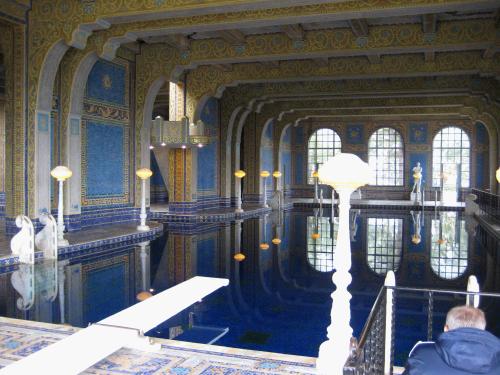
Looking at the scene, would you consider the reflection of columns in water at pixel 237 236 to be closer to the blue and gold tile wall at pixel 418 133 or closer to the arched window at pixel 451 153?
the blue and gold tile wall at pixel 418 133

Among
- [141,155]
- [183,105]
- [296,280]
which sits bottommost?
[296,280]

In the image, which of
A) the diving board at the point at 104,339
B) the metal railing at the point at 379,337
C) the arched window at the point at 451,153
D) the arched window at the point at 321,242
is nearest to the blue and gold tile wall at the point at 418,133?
the arched window at the point at 451,153

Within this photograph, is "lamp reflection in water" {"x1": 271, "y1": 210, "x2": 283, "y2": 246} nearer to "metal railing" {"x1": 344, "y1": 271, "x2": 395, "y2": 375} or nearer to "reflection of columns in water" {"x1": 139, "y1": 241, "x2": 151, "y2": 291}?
"reflection of columns in water" {"x1": 139, "y1": 241, "x2": 151, "y2": 291}

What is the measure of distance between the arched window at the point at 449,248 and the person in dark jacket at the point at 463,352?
5.52 meters

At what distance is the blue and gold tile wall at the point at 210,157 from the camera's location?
16.2m

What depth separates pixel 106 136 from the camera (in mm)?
11812

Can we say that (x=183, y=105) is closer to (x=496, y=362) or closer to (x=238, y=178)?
(x=238, y=178)

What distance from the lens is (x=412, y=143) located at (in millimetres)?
24516

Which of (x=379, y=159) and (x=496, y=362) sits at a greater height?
(x=379, y=159)

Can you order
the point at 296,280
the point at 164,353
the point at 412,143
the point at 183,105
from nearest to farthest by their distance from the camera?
the point at 164,353 < the point at 296,280 < the point at 183,105 < the point at 412,143

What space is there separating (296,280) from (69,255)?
3605 millimetres

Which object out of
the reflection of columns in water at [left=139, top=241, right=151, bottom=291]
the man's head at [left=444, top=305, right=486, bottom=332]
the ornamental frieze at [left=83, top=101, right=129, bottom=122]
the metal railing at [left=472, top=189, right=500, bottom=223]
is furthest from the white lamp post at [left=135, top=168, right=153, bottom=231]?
the man's head at [left=444, top=305, right=486, bottom=332]

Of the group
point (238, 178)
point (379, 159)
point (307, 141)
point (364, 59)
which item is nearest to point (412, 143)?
point (379, 159)

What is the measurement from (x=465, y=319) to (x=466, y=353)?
0.17 meters
